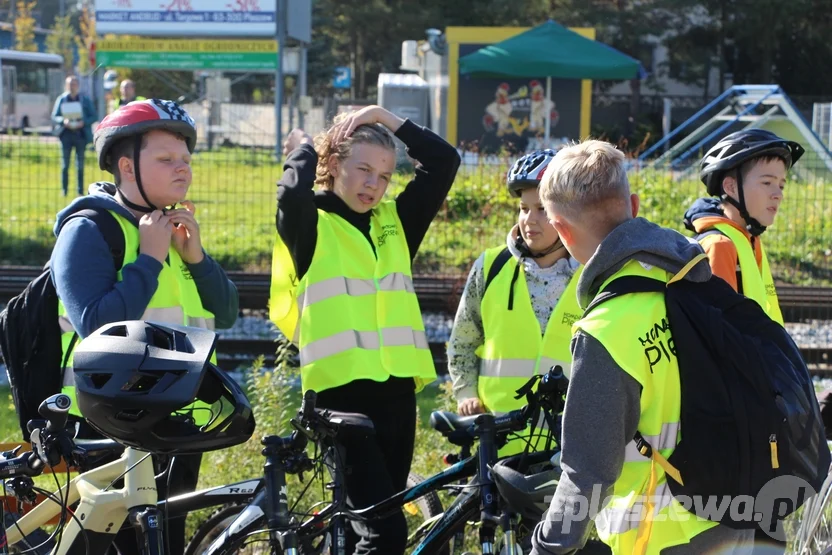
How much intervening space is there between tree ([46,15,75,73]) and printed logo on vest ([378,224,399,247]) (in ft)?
175

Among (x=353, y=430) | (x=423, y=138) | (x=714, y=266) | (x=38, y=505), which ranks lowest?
(x=38, y=505)

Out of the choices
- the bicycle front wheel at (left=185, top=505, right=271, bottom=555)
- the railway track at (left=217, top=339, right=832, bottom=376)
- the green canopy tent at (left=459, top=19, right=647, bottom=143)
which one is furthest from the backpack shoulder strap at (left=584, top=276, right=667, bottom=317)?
the green canopy tent at (left=459, top=19, right=647, bottom=143)

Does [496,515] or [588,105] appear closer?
[496,515]

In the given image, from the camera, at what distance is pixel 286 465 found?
3.49 metres

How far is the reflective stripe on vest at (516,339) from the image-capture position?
4344 mm

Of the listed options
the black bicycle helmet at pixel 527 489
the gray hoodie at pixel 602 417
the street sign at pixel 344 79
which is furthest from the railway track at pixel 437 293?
the street sign at pixel 344 79

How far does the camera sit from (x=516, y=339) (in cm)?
440

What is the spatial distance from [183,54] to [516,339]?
24.8 meters

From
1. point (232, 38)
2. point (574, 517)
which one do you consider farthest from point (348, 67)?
point (574, 517)

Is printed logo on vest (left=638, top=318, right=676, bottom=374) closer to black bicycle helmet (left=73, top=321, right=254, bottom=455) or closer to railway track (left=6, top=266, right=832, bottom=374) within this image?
black bicycle helmet (left=73, top=321, right=254, bottom=455)

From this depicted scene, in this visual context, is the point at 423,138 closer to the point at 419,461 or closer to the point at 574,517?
the point at 419,461

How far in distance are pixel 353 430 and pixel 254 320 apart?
24.3 feet

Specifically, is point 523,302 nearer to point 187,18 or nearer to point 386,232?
point 386,232

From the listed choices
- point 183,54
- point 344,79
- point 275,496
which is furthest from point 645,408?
point 344,79
